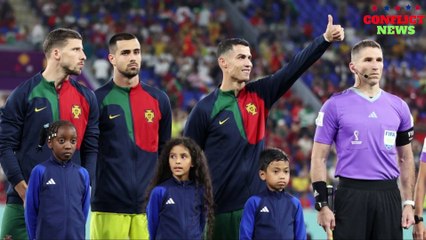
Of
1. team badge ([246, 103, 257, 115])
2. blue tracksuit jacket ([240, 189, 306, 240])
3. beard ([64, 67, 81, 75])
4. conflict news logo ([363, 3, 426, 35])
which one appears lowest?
blue tracksuit jacket ([240, 189, 306, 240])

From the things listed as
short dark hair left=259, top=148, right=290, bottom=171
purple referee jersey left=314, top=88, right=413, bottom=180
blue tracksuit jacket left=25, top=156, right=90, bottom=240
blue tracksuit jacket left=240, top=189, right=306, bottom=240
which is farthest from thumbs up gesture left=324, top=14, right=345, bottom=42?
blue tracksuit jacket left=25, top=156, right=90, bottom=240

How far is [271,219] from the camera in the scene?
7703 mm

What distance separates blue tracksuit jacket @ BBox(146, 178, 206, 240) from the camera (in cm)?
762

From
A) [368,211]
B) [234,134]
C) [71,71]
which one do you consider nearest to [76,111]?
[71,71]

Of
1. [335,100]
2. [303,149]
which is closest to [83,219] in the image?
[335,100]

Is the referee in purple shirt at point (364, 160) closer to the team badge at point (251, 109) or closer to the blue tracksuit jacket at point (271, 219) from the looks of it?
the blue tracksuit jacket at point (271, 219)

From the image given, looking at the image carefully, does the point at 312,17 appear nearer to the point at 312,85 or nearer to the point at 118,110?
the point at 312,85

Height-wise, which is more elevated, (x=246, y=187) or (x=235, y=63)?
(x=235, y=63)

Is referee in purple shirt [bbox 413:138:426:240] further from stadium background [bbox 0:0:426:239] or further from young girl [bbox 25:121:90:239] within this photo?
stadium background [bbox 0:0:426:239]

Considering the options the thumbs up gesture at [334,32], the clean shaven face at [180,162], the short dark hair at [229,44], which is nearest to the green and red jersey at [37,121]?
the clean shaven face at [180,162]

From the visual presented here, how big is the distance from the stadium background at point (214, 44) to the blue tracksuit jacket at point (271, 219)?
43.4 feet

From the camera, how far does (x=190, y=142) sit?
7.80 metres

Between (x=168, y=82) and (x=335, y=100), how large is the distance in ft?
53.8

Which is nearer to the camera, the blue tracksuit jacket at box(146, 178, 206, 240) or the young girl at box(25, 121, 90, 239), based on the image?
the young girl at box(25, 121, 90, 239)
